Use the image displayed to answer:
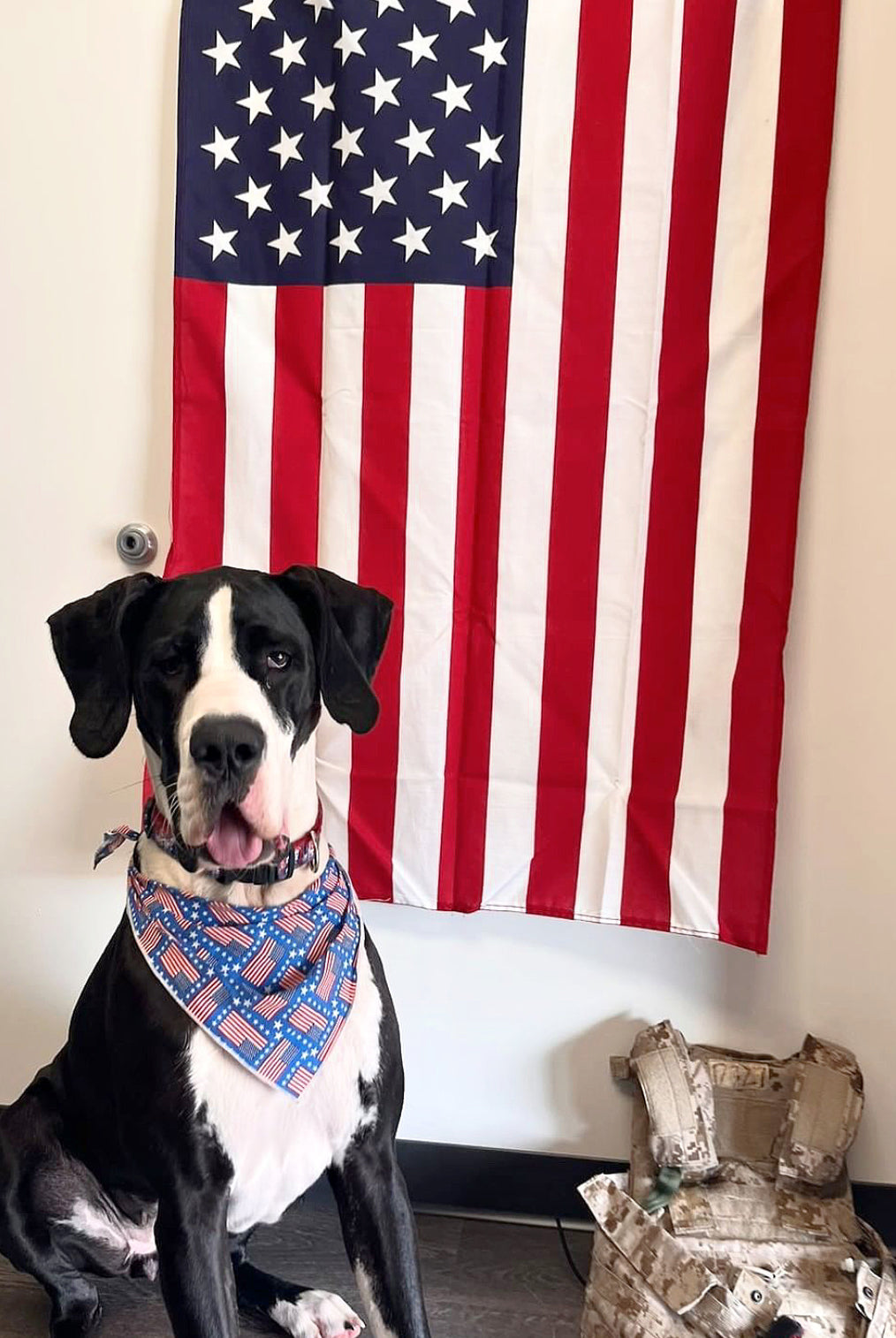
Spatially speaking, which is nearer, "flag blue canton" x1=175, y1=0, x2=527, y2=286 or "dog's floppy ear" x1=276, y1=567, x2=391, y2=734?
"dog's floppy ear" x1=276, y1=567, x2=391, y2=734

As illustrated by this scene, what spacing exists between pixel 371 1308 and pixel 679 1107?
674 mm

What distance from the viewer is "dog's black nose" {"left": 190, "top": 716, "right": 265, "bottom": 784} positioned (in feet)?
4.18

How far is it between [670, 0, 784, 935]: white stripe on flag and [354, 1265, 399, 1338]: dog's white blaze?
2.60 ft

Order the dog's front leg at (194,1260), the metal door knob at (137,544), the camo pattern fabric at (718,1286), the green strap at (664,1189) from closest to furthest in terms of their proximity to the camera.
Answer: the dog's front leg at (194,1260) → the camo pattern fabric at (718,1286) → the green strap at (664,1189) → the metal door knob at (137,544)

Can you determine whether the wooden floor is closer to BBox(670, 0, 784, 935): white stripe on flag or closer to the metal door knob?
BBox(670, 0, 784, 935): white stripe on flag

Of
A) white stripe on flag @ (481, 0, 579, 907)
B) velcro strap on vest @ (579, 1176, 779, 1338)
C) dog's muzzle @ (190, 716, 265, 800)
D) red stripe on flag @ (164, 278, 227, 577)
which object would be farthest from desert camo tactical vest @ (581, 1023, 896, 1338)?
red stripe on flag @ (164, 278, 227, 577)

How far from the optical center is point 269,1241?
206 cm

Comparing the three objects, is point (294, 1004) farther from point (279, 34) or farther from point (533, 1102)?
point (279, 34)

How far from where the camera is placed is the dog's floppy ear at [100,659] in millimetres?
1438

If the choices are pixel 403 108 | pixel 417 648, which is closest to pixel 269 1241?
pixel 417 648

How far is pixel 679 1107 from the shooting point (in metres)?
1.94

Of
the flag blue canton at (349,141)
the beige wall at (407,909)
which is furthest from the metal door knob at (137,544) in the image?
the flag blue canton at (349,141)

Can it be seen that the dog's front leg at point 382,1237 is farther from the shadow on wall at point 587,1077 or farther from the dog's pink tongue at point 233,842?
the shadow on wall at point 587,1077

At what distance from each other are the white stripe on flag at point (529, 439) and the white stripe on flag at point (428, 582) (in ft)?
0.30
